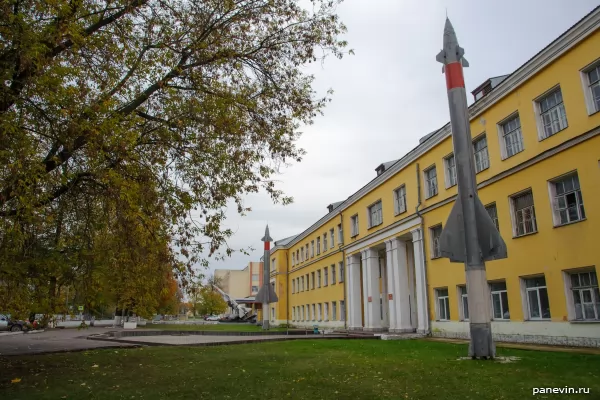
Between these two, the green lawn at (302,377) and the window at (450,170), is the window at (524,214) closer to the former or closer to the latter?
the window at (450,170)

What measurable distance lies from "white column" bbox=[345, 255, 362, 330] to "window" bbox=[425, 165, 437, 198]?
11.9m

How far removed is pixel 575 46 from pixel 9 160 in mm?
16228

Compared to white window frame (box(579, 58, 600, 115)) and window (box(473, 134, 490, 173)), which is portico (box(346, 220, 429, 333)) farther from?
white window frame (box(579, 58, 600, 115))

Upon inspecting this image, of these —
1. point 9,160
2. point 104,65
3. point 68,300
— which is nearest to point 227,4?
point 104,65

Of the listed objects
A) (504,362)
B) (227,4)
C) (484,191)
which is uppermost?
(227,4)

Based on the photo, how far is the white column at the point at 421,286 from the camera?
23.4 metres

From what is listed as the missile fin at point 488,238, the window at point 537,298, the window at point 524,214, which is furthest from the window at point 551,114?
the missile fin at point 488,238

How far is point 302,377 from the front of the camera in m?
8.99

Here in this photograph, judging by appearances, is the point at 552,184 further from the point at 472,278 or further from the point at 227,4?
the point at 227,4

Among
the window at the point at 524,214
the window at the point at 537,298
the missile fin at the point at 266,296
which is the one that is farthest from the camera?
the missile fin at the point at 266,296

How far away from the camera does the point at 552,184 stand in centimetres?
1608

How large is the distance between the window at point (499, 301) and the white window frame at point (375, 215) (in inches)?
453

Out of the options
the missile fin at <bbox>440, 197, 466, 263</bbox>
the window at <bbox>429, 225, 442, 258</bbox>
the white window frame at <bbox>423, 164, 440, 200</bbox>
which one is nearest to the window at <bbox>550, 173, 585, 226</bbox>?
the missile fin at <bbox>440, 197, 466, 263</bbox>

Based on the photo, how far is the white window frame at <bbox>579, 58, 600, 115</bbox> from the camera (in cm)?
1435
